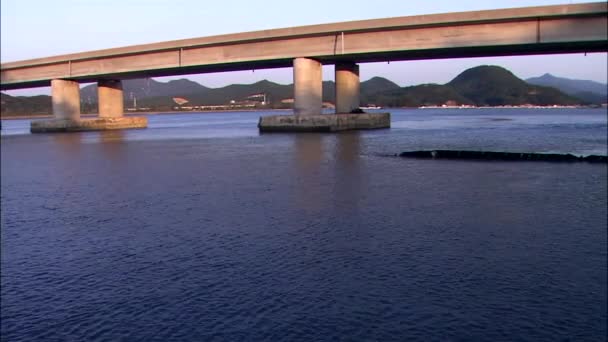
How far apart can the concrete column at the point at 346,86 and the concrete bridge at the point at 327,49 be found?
0.31ft

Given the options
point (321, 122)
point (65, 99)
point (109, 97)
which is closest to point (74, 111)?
point (65, 99)

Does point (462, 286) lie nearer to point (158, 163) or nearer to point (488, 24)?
point (158, 163)

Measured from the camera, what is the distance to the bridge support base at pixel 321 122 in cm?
5119

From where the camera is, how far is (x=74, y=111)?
7038cm

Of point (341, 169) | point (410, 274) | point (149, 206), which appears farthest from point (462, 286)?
point (341, 169)

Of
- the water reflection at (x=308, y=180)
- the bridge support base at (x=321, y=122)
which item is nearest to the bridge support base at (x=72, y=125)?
the bridge support base at (x=321, y=122)

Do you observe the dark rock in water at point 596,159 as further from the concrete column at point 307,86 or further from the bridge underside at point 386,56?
the concrete column at point 307,86

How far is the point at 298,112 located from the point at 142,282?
146ft

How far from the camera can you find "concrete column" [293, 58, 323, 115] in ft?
166

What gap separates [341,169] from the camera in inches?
879

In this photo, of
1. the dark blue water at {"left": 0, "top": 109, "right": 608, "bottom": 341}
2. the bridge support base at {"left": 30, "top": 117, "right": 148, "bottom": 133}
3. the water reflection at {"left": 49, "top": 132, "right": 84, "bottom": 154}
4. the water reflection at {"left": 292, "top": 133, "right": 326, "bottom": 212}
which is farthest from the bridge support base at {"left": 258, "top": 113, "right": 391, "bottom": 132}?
the dark blue water at {"left": 0, "top": 109, "right": 608, "bottom": 341}

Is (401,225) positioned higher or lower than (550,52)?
lower

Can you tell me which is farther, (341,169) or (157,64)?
(157,64)

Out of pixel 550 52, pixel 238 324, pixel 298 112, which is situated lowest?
pixel 238 324
